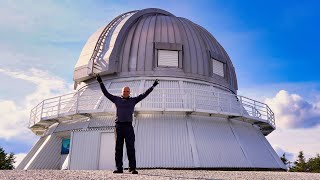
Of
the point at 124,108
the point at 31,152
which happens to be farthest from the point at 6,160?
the point at 124,108

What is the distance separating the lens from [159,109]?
1594cm

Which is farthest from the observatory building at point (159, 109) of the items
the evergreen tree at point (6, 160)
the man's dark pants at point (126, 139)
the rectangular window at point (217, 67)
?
the evergreen tree at point (6, 160)

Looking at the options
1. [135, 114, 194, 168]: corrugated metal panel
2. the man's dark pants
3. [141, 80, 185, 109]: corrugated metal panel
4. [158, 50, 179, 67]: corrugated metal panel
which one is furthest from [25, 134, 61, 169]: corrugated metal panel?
the man's dark pants

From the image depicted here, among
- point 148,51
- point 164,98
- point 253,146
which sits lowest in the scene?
point 253,146

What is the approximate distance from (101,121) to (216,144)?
212 inches

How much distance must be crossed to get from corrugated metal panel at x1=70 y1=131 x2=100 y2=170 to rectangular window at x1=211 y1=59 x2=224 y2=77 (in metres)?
7.90

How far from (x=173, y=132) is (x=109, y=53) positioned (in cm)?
605

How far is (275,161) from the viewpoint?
59.6ft

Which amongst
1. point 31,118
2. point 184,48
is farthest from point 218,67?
point 31,118

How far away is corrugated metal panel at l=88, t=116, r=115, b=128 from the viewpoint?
1620 centimetres

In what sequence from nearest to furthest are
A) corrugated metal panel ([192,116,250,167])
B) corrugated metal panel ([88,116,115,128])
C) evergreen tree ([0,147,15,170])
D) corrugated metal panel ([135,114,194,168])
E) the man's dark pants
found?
1. the man's dark pants
2. corrugated metal panel ([135,114,194,168])
3. corrugated metal panel ([192,116,250,167])
4. corrugated metal panel ([88,116,115,128])
5. evergreen tree ([0,147,15,170])

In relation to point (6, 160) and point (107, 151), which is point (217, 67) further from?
point (6, 160)

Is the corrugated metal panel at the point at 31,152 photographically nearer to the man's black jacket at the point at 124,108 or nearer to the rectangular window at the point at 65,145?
the rectangular window at the point at 65,145

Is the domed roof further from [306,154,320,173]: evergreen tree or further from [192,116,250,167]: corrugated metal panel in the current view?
[306,154,320,173]: evergreen tree
